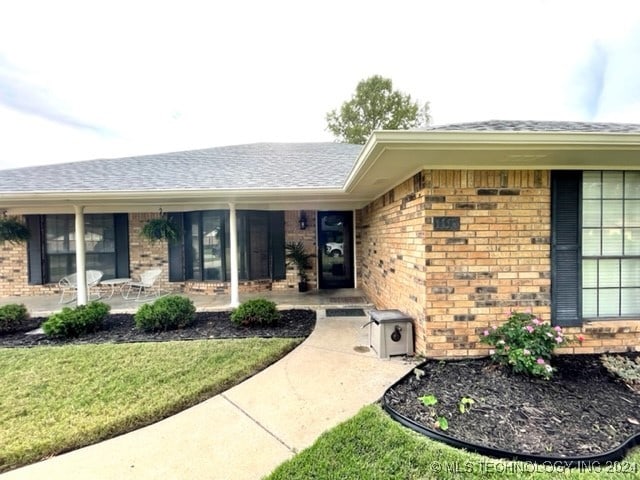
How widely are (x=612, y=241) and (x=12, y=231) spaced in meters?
11.9

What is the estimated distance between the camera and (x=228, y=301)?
685 centimetres

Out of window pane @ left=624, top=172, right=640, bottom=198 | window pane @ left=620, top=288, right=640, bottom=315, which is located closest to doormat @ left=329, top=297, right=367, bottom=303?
window pane @ left=620, top=288, right=640, bottom=315

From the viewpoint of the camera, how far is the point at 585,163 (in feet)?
11.3

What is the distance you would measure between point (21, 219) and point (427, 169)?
1032cm

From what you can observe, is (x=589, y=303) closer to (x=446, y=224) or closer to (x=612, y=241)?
(x=612, y=241)

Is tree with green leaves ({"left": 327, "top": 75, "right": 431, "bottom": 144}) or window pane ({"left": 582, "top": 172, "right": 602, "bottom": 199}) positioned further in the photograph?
tree with green leaves ({"left": 327, "top": 75, "right": 431, "bottom": 144})

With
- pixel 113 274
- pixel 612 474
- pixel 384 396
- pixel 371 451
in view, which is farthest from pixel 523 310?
pixel 113 274

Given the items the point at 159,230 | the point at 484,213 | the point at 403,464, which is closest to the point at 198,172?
the point at 159,230

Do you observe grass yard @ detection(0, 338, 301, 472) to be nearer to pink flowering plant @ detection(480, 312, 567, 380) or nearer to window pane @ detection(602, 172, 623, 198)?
pink flowering plant @ detection(480, 312, 567, 380)

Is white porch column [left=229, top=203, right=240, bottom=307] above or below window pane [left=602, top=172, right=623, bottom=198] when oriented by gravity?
below

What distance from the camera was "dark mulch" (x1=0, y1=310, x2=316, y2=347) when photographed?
183 inches

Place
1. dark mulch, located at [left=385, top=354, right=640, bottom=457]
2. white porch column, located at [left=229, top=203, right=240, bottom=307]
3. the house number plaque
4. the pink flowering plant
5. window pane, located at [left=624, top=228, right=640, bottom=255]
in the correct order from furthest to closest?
white porch column, located at [left=229, top=203, right=240, bottom=307], window pane, located at [left=624, top=228, right=640, bottom=255], the house number plaque, the pink flowering plant, dark mulch, located at [left=385, top=354, right=640, bottom=457]

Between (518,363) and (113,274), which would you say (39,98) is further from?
(518,363)

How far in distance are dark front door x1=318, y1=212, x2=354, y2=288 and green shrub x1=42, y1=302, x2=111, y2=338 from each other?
507cm
